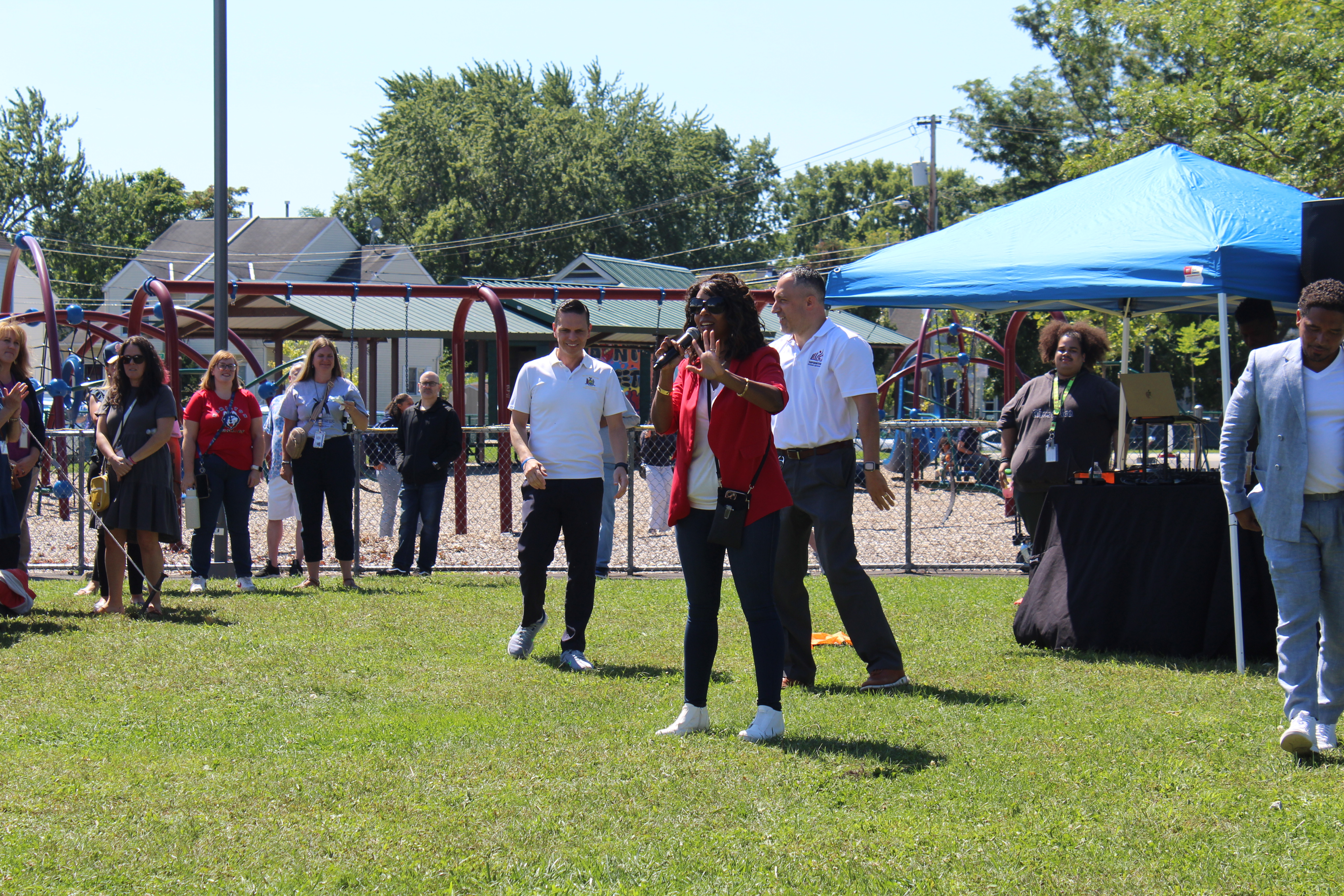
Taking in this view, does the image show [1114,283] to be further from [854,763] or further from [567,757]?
[567,757]

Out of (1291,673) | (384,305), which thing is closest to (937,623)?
(1291,673)

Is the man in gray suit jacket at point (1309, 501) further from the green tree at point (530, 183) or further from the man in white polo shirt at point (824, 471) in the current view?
the green tree at point (530, 183)

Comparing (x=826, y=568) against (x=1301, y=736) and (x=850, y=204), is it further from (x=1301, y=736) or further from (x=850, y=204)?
(x=850, y=204)

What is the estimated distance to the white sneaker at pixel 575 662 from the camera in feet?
20.9

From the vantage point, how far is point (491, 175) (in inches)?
2233

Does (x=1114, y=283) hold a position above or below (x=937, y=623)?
above

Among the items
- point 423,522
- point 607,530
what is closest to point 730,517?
point 607,530

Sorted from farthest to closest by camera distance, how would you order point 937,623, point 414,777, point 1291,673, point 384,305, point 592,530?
point 384,305 → point 937,623 → point 592,530 → point 1291,673 → point 414,777

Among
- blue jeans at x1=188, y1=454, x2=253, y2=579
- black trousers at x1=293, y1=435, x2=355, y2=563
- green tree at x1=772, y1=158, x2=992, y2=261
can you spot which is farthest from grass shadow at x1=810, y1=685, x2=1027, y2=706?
green tree at x1=772, y1=158, x2=992, y2=261

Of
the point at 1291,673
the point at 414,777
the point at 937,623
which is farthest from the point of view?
the point at 937,623

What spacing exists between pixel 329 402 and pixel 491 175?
162 ft

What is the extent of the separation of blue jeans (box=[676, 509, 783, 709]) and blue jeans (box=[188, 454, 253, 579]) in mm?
5489

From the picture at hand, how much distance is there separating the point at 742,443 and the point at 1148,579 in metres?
3.35

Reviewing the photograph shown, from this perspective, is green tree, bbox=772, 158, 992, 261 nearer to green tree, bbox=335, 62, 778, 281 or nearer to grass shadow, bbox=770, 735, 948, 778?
green tree, bbox=335, 62, 778, 281
